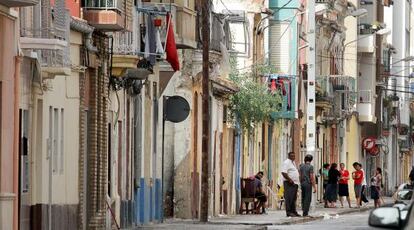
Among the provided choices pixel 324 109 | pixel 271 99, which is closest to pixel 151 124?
pixel 271 99

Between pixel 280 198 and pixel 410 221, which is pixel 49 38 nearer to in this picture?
pixel 410 221

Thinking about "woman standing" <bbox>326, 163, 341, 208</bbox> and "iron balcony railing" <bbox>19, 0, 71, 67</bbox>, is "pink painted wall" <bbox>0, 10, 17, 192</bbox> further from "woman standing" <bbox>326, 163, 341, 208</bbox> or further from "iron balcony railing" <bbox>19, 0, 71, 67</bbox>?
"woman standing" <bbox>326, 163, 341, 208</bbox>

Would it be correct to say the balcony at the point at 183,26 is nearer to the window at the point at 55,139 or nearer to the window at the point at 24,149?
the window at the point at 55,139

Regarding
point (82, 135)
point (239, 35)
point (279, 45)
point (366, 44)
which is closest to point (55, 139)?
point (82, 135)

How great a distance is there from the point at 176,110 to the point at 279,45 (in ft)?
84.4

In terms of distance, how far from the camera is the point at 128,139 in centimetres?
3828

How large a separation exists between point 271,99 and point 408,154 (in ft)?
240

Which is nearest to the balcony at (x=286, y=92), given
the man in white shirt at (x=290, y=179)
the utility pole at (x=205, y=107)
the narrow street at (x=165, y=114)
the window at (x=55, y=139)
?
the narrow street at (x=165, y=114)

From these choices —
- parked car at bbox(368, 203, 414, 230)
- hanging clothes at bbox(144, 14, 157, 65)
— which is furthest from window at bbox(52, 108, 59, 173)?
parked car at bbox(368, 203, 414, 230)

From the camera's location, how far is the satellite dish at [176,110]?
4059 cm

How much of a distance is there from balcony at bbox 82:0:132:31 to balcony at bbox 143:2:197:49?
22.4ft

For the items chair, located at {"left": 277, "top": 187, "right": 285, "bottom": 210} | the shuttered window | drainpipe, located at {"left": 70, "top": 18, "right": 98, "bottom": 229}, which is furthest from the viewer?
the shuttered window

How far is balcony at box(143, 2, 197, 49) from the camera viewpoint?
40500 mm

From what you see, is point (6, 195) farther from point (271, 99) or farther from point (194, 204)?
point (271, 99)
